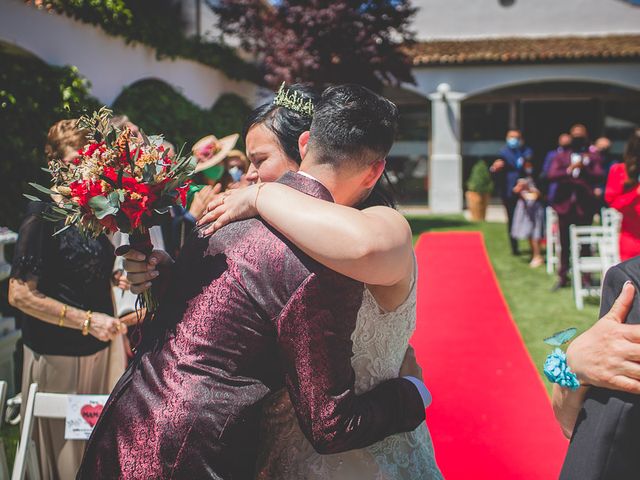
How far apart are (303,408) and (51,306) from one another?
2.05 meters

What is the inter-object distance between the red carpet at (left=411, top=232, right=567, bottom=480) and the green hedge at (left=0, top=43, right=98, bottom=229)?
12.9 ft

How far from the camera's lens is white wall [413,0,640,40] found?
67.2ft

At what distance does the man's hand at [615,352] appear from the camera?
4.45 ft

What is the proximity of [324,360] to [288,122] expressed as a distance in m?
0.92

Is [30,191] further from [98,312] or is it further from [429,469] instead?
[429,469]

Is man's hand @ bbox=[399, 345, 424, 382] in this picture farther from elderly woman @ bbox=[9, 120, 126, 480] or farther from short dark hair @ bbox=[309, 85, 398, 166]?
elderly woman @ bbox=[9, 120, 126, 480]

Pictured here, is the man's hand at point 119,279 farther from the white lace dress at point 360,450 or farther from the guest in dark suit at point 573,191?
the guest in dark suit at point 573,191

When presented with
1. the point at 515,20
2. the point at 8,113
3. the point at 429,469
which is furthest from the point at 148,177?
the point at 515,20

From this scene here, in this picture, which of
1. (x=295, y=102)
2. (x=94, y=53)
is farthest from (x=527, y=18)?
(x=295, y=102)

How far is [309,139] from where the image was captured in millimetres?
1641

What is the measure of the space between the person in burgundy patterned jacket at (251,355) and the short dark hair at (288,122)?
45 cm

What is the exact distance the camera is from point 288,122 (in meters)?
2.07

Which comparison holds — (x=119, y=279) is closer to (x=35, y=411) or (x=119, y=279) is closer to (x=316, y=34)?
(x=35, y=411)

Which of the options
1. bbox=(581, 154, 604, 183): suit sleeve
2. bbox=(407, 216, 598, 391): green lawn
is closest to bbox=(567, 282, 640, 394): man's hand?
bbox=(407, 216, 598, 391): green lawn
